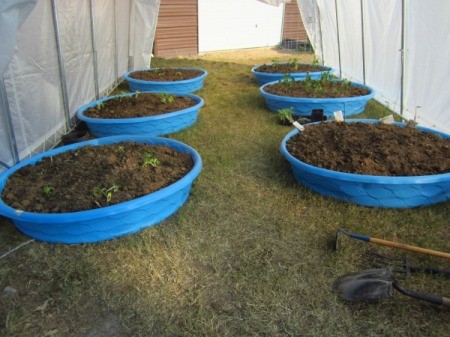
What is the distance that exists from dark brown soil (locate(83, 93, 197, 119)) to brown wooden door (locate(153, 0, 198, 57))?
5727mm

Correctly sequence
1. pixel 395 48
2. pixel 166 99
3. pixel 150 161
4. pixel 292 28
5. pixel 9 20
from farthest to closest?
pixel 292 28 < pixel 395 48 < pixel 166 99 < pixel 150 161 < pixel 9 20

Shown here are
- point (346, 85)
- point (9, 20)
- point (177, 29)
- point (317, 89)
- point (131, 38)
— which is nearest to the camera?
point (9, 20)

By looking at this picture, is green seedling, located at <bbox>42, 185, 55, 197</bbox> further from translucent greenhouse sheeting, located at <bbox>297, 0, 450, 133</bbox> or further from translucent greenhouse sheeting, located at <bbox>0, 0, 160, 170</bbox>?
translucent greenhouse sheeting, located at <bbox>297, 0, 450, 133</bbox>

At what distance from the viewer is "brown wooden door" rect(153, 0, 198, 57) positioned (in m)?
9.55

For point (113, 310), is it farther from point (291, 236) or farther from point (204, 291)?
point (291, 236)

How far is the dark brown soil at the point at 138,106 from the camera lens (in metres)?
3.98

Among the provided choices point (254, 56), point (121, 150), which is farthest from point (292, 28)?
point (121, 150)

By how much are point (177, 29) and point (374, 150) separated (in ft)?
28.0

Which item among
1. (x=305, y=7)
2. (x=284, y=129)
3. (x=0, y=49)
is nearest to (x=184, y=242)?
(x=0, y=49)

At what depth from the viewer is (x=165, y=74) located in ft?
19.6

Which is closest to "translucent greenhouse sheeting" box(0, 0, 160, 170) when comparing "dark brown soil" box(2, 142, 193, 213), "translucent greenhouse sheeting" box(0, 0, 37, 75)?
"translucent greenhouse sheeting" box(0, 0, 37, 75)

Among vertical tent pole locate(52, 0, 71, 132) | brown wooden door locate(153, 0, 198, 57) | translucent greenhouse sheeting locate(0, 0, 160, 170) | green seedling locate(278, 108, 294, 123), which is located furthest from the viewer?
brown wooden door locate(153, 0, 198, 57)

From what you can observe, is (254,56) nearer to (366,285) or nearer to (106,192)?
(106,192)

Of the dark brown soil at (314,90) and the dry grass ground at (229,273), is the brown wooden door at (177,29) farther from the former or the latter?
the dry grass ground at (229,273)
